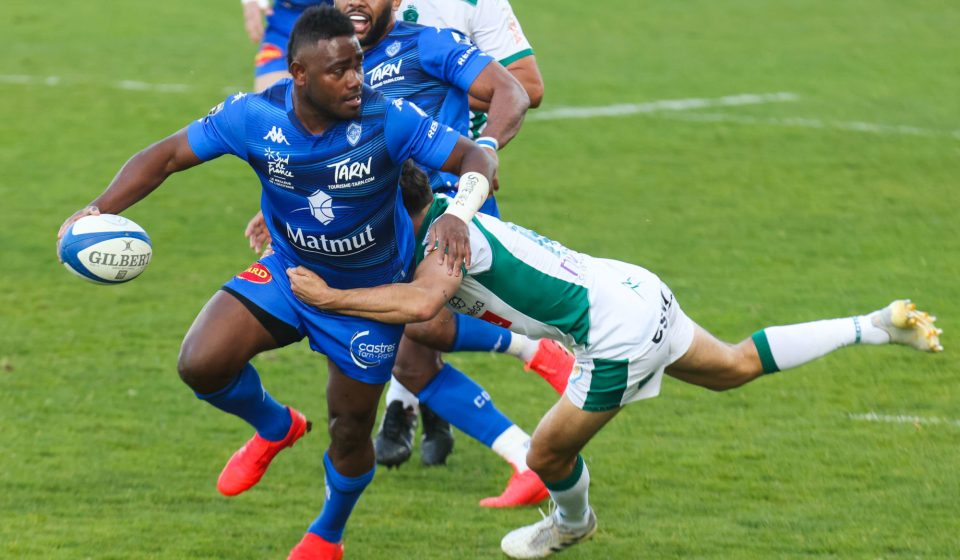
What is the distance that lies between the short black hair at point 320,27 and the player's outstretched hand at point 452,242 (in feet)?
2.54

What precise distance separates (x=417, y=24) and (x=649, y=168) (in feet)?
22.6

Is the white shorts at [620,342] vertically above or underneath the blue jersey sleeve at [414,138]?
underneath

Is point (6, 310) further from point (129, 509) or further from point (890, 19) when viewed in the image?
point (890, 19)

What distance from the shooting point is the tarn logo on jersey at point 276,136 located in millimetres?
5285

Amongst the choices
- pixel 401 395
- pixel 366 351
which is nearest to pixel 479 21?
pixel 401 395

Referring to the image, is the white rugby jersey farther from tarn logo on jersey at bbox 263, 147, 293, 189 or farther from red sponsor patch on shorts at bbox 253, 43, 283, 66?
red sponsor patch on shorts at bbox 253, 43, 283, 66

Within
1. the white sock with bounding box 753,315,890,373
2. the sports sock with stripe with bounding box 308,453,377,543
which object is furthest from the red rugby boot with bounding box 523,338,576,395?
the sports sock with stripe with bounding box 308,453,377,543

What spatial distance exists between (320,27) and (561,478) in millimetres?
2022

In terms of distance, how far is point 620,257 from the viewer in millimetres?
10781

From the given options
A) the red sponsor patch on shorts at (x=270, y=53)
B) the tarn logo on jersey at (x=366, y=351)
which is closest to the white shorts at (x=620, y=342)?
the tarn logo on jersey at (x=366, y=351)

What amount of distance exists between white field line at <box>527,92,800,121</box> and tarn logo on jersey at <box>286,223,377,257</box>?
990 cm

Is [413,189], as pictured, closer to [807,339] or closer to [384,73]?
[384,73]

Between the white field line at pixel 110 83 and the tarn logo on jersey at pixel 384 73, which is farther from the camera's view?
the white field line at pixel 110 83

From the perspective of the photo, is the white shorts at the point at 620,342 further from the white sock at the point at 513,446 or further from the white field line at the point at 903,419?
the white field line at the point at 903,419
